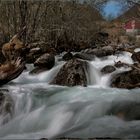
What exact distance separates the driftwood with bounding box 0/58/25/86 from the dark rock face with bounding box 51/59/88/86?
1.39 meters

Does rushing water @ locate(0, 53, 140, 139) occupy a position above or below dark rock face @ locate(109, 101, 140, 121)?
below

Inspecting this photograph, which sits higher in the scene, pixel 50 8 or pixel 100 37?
pixel 50 8

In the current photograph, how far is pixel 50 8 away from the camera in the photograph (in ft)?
69.3

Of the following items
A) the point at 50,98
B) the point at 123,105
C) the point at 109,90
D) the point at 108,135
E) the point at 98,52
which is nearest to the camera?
the point at 108,135

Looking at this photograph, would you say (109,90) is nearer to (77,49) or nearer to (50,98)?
(50,98)

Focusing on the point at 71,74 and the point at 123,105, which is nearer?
the point at 123,105

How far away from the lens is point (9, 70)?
35.3 ft

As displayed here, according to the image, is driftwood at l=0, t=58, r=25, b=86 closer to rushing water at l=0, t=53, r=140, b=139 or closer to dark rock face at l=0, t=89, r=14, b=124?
rushing water at l=0, t=53, r=140, b=139

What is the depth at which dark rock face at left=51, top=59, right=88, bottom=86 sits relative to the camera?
1167cm

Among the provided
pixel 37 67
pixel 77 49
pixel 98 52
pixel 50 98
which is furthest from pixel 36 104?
pixel 77 49

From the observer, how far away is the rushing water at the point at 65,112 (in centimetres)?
811

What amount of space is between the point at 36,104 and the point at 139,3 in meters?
13.4

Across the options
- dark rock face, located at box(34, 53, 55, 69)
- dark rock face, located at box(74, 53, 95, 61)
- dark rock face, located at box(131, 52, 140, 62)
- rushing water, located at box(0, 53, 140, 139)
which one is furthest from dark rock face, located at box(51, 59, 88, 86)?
dark rock face, located at box(131, 52, 140, 62)

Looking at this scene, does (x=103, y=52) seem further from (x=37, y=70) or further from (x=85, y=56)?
(x=37, y=70)
